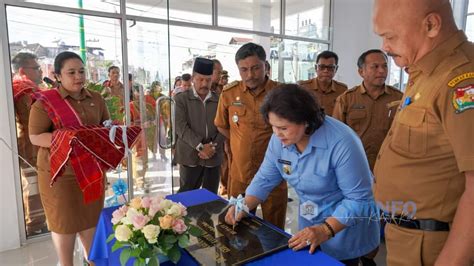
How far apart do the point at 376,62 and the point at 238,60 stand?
1138 mm

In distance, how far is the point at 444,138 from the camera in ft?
2.91

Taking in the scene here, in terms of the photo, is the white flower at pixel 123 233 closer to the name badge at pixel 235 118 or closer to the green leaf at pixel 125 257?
the green leaf at pixel 125 257

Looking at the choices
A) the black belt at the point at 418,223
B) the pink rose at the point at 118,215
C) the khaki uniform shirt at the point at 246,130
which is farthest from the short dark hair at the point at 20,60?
the black belt at the point at 418,223

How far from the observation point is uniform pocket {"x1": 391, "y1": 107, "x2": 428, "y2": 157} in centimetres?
93

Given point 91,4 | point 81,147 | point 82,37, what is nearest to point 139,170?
point 82,37

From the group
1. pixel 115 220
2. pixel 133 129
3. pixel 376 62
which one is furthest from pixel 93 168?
pixel 376 62

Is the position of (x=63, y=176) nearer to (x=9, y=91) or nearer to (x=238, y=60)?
(x=9, y=91)

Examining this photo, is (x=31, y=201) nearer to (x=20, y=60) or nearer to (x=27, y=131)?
(x=27, y=131)

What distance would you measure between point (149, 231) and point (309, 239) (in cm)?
59

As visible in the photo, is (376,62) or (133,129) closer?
(133,129)

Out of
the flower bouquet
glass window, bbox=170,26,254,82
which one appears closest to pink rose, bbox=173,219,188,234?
the flower bouquet

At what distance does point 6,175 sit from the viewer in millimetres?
2670

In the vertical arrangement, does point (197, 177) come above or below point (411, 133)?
below

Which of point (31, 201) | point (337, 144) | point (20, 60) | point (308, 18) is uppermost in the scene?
point (308, 18)
